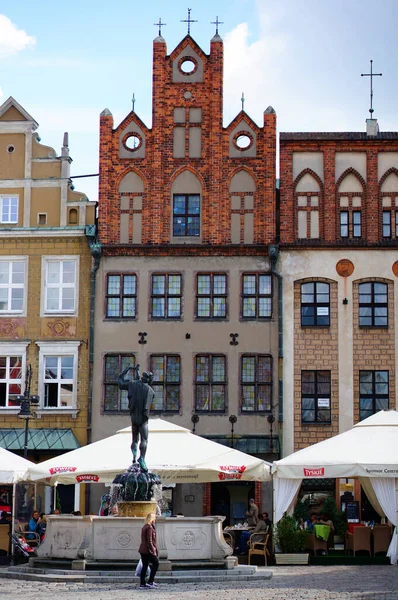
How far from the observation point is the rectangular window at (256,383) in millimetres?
40844

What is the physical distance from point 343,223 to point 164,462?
51.7 feet

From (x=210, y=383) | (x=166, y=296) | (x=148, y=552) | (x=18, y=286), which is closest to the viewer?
(x=148, y=552)

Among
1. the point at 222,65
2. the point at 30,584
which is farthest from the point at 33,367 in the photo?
the point at 30,584

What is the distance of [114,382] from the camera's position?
41281 millimetres

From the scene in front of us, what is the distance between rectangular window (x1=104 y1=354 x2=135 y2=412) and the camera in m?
41.2

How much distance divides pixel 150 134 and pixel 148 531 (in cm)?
2340

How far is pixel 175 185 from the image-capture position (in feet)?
139

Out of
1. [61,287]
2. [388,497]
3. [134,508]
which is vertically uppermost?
[61,287]

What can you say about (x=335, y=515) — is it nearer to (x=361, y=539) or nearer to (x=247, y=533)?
(x=247, y=533)

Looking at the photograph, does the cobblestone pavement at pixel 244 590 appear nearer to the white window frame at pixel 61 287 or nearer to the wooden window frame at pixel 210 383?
the wooden window frame at pixel 210 383

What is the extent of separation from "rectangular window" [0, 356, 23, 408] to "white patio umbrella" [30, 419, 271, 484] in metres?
11.8

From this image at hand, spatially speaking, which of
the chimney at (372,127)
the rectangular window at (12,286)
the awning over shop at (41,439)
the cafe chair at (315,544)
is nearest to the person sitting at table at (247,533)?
the cafe chair at (315,544)

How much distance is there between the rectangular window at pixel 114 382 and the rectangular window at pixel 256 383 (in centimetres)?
382

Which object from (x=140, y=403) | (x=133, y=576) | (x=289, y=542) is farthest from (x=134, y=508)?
(x=289, y=542)
